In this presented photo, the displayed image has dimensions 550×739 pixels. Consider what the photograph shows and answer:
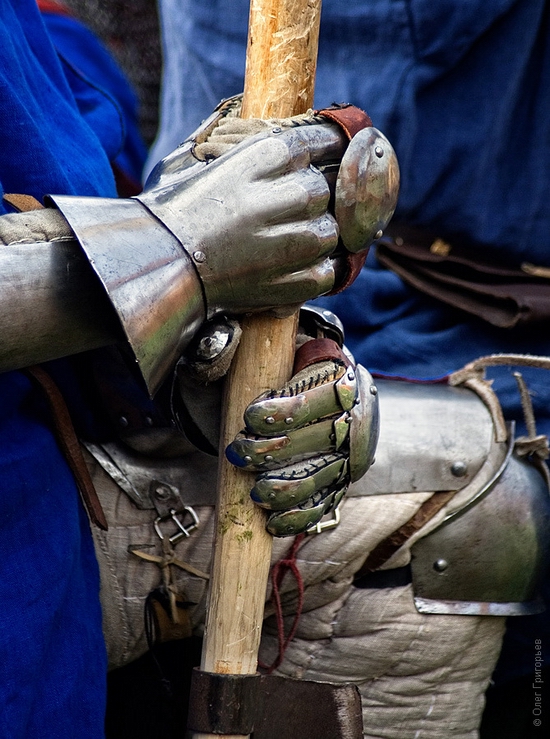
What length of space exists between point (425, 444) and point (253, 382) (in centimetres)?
32

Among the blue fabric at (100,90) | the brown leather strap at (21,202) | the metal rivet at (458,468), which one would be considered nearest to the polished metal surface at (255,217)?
the brown leather strap at (21,202)

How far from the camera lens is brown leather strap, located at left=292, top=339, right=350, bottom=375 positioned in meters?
0.79

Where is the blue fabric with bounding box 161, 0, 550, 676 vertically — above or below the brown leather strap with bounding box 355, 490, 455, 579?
above

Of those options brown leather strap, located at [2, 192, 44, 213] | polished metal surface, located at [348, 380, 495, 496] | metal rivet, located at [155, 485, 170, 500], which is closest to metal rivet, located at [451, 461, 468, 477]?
polished metal surface, located at [348, 380, 495, 496]

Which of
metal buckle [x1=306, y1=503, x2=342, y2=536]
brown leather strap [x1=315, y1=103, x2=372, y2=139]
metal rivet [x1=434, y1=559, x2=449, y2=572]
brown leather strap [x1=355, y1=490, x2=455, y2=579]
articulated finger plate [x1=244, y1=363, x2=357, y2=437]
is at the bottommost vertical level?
metal rivet [x1=434, y1=559, x2=449, y2=572]

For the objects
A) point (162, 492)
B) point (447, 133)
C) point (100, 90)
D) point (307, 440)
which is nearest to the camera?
point (307, 440)

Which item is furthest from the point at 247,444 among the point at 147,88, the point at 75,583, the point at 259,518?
the point at 147,88

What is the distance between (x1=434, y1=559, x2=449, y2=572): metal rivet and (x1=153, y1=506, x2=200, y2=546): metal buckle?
0.97ft

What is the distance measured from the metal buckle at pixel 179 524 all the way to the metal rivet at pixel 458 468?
12.1 inches

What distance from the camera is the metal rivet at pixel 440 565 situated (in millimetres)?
1000

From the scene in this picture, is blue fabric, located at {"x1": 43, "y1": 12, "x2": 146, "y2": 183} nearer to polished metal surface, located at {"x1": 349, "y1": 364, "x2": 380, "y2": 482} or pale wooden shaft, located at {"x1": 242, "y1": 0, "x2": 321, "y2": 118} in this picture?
pale wooden shaft, located at {"x1": 242, "y1": 0, "x2": 321, "y2": 118}

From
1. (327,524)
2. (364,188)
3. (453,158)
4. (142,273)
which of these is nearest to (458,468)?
(327,524)

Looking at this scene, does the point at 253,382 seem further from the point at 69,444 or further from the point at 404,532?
the point at 404,532

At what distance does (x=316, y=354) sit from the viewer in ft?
2.61
